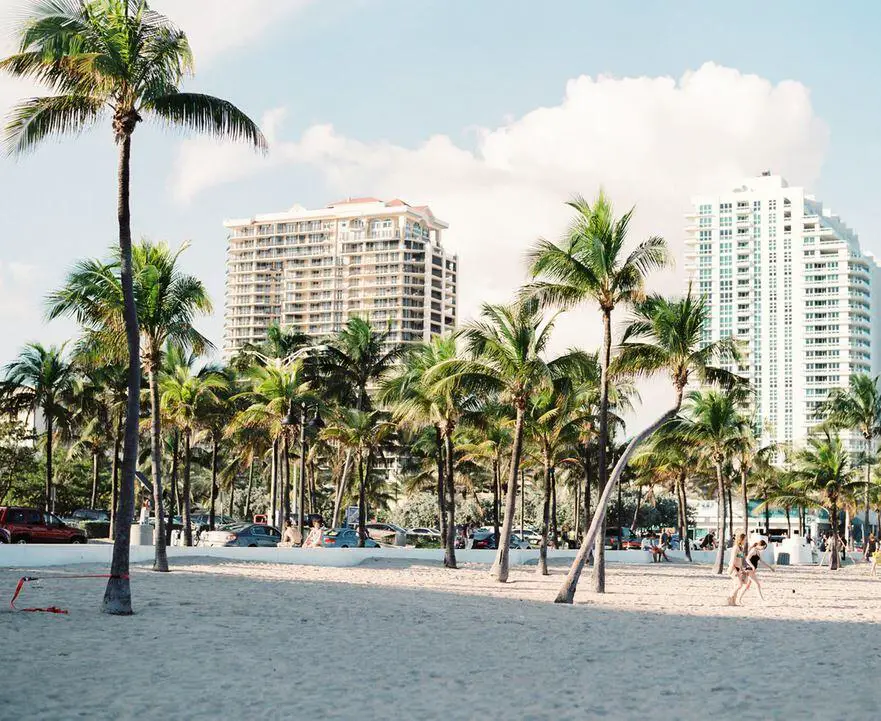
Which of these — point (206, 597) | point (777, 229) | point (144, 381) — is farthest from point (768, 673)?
point (777, 229)

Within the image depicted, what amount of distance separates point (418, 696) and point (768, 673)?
179 inches

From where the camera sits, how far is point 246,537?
4081 cm

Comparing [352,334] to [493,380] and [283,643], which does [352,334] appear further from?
[283,643]

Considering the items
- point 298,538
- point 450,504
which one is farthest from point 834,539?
point 298,538

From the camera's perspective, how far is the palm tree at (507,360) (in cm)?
2722

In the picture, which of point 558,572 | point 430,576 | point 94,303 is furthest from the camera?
point 558,572

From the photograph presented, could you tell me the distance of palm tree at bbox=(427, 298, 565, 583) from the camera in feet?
89.3

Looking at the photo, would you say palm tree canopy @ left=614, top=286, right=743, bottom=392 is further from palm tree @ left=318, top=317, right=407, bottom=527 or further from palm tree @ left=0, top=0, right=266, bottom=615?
palm tree @ left=318, top=317, right=407, bottom=527

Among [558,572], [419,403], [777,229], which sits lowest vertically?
[558,572]

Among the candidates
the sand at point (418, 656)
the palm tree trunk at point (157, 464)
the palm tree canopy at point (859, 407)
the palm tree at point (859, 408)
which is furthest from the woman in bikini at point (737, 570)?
the palm tree canopy at point (859, 407)

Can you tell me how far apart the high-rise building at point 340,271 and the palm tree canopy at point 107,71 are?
148 m

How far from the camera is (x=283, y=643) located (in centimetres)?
1395

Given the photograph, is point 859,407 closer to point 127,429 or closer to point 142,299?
point 142,299

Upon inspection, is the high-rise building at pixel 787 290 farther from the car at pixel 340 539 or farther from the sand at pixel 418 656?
the sand at pixel 418 656
